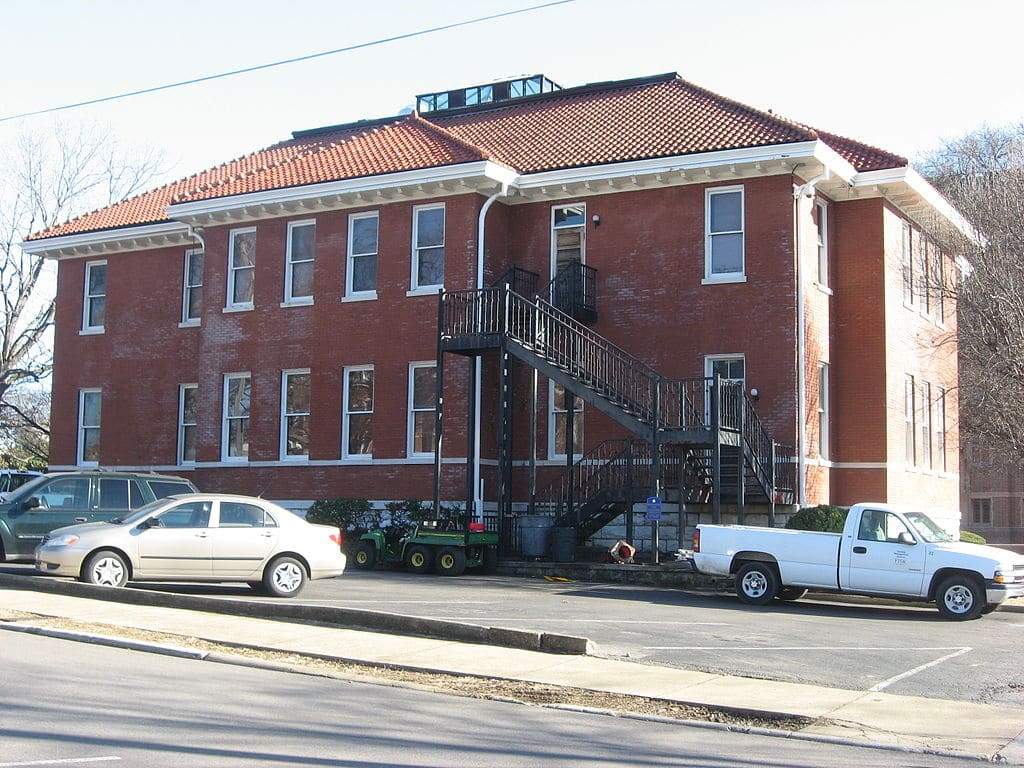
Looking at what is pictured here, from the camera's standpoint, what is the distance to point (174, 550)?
674 inches

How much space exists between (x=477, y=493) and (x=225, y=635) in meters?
12.5

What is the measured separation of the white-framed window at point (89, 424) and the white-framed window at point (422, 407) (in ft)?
35.5

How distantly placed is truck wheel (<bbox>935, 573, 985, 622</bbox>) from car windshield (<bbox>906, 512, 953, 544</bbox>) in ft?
2.20

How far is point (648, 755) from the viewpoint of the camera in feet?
27.4

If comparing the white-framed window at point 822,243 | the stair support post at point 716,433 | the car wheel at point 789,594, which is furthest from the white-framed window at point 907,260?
the car wheel at point 789,594

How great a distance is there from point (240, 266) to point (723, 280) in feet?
39.9

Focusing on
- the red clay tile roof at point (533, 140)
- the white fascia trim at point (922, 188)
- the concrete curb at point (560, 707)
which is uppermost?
the red clay tile roof at point (533, 140)

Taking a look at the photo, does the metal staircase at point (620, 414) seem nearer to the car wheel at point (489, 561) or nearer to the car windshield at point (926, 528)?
the car wheel at point (489, 561)

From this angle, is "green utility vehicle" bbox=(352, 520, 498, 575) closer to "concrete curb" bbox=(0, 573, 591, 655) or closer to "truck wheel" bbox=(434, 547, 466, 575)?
"truck wheel" bbox=(434, 547, 466, 575)

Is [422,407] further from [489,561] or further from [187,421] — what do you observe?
[187,421]

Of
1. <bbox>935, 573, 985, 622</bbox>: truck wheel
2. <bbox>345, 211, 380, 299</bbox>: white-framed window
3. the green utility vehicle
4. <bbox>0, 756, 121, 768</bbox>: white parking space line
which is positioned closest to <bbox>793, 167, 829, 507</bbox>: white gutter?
the green utility vehicle

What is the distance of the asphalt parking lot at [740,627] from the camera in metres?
12.1

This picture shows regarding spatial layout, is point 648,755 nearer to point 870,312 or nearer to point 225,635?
point 225,635

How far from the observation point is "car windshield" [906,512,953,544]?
17766 millimetres
